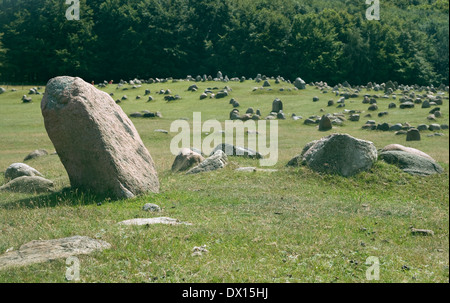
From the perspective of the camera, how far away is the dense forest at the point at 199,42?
75312 mm

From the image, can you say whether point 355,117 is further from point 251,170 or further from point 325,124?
point 251,170

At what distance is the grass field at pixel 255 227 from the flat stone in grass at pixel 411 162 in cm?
39

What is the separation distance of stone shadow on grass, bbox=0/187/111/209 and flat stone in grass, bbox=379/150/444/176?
9.47 meters

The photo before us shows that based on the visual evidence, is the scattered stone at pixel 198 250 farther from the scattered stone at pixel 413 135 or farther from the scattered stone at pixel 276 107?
the scattered stone at pixel 276 107

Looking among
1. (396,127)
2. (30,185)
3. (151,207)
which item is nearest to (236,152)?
(30,185)

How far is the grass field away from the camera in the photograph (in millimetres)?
8000

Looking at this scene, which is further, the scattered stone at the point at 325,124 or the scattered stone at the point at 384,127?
the scattered stone at the point at 325,124

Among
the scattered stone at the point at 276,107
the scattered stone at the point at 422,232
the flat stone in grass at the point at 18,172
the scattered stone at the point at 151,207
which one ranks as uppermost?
the scattered stone at the point at 276,107

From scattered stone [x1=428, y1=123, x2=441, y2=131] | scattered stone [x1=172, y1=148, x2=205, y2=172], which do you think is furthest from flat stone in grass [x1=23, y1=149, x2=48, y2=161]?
scattered stone [x1=428, y1=123, x2=441, y2=131]

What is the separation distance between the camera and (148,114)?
4006 cm

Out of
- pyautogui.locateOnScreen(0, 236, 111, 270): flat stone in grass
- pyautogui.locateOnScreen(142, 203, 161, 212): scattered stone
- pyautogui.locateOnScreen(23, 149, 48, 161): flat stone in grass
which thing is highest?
pyautogui.locateOnScreen(0, 236, 111, 270): flat stone in grass

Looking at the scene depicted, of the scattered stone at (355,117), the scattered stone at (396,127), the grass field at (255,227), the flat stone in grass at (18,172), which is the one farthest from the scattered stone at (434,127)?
the flat stone in grass at (18,172)

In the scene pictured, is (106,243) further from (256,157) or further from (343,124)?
(343,124)

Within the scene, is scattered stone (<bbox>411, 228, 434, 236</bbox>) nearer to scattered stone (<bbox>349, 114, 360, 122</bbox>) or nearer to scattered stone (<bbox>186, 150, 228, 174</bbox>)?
scattered stone (<bbox>186, 150, 228, 174</bbox>)
